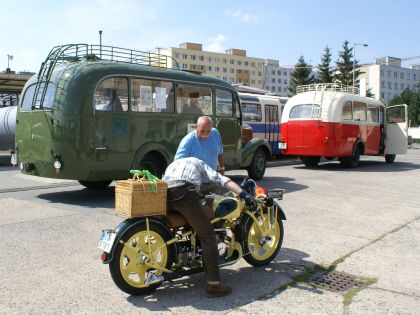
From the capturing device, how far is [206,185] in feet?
16.3

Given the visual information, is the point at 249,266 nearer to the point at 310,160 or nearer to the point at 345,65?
the point at 310,160

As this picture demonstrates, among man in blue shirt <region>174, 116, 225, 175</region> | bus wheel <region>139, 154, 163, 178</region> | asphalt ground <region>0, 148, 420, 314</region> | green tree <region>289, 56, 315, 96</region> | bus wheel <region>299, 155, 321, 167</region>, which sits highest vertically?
green tree <region>289, 56, 315, 96</region>

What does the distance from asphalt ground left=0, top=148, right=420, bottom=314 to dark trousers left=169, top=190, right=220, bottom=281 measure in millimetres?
290

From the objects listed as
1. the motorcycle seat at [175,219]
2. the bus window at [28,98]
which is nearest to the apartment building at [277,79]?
the bus window at [28,98]

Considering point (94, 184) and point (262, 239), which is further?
point (94, 184)

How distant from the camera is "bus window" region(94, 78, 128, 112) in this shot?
31.2ft

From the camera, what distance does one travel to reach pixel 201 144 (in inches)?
226

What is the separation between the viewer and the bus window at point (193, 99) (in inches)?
442

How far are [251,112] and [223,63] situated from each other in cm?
11098

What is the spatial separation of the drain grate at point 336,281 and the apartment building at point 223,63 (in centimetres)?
11456

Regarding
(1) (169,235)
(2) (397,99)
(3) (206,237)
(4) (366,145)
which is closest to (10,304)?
(1) (169,235)

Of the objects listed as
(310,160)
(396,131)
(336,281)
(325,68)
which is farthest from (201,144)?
(325,68)

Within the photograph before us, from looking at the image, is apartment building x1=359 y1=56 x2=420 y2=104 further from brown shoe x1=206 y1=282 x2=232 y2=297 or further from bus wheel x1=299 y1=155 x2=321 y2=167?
brown shoe x1=206 y1=282 x2=232 y2=297

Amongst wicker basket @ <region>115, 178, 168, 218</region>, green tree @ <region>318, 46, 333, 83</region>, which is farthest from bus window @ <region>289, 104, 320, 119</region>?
green tree @ <region>318, 46, 333, 83</region>
